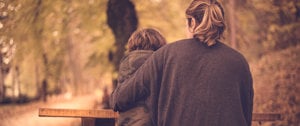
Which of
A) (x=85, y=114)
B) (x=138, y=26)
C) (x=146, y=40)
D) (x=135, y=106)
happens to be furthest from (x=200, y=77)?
(x=138, y=26)

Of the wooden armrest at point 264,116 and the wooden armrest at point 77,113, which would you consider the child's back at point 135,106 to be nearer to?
the wooden armrest at point 77,113

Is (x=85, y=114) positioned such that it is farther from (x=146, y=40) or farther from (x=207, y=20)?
(x=207, y=20)

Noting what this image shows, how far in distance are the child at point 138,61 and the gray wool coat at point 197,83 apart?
335 millimetres

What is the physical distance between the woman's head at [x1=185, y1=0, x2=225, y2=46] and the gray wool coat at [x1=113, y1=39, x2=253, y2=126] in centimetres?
4

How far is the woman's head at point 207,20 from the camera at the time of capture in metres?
2.47

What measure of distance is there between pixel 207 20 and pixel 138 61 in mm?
629

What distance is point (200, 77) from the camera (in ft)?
7.99

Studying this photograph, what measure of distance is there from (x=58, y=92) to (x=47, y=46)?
21.0 meters

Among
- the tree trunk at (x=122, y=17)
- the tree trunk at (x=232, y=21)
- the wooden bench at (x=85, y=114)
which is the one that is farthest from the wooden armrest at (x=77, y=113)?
the tree trunk at (x=232, y=21)

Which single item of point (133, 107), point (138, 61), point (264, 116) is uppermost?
point (138, 61)

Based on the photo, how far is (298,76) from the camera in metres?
10.8

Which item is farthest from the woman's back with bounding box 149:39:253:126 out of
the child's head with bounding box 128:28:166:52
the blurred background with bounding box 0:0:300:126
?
the blurred background with bounding box 0:0:300:126

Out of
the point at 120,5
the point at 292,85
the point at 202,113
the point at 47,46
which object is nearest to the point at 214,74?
the point at 202,113

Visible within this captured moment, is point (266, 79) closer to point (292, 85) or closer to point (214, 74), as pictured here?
point (292, 85)
